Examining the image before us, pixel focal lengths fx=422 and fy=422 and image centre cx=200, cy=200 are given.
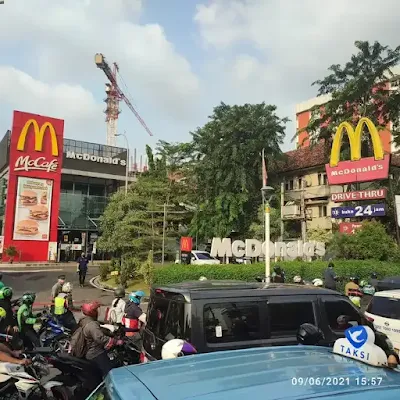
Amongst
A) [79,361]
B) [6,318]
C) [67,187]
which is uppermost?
[67,187]

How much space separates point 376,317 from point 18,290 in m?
17.4

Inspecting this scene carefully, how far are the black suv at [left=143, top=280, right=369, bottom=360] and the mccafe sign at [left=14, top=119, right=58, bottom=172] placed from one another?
32266 millimetres

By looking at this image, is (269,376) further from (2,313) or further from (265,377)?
(2,313)

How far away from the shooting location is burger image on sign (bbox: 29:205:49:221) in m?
34.3

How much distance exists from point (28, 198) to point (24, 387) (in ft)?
105

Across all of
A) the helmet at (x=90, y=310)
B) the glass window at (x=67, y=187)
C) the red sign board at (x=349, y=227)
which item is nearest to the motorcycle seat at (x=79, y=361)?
the helmet at (x=90, y=310)

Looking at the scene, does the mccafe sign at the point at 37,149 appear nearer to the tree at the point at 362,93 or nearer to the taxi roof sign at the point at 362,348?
the tree at the point at 362,93

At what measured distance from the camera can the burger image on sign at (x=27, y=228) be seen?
33.6 m

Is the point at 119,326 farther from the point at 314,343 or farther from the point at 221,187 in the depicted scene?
the point at 221,187

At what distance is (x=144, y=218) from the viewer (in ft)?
84.4

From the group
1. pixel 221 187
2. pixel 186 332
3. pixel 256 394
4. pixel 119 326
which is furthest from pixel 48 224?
pixel 256 394

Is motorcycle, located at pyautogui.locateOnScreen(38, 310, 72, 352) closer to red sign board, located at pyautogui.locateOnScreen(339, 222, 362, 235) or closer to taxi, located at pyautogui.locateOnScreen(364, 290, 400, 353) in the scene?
taxi, located at pyautogui.locateOnScreen(364, 290, 400, 353)

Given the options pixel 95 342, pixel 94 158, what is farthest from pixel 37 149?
pixel 95 342

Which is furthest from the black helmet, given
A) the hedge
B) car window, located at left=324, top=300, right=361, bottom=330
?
the hedge
